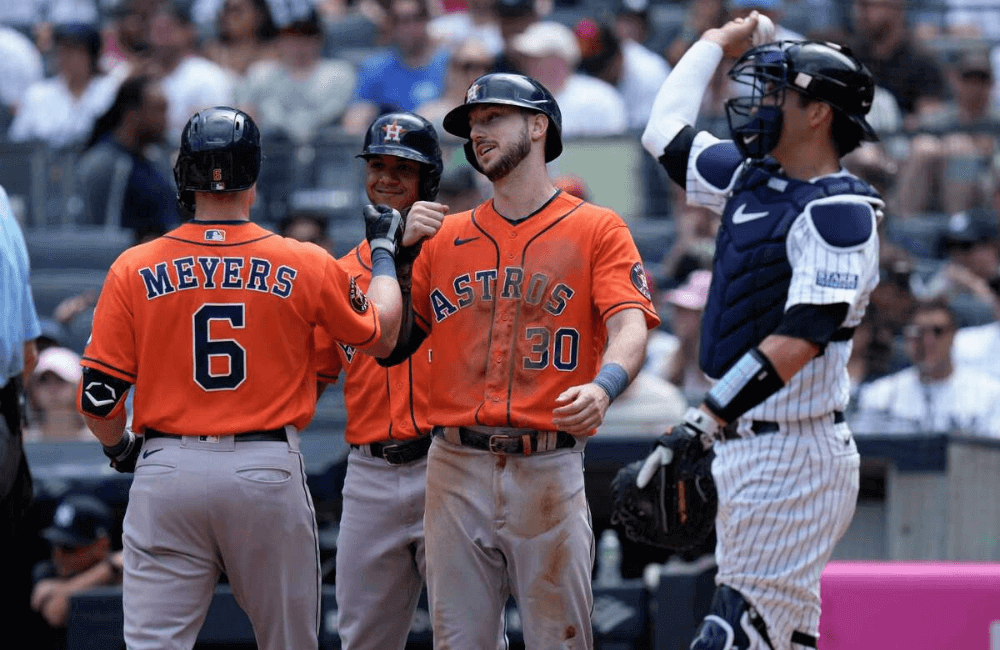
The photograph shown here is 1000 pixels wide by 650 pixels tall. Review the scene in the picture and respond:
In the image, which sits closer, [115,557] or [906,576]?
[906,576]

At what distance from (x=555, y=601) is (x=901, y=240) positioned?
5914 mm

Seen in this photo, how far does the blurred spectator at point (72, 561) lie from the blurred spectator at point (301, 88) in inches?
166

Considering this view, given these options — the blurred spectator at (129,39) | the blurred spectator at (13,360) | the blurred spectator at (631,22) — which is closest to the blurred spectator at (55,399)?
the blurred spectator at (13,360)

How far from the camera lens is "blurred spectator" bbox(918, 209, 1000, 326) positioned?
358 inches

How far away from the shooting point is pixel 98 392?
4.56 metres

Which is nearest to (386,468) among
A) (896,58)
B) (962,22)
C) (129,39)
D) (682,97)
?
(682,97)

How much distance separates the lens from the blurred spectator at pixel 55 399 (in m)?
7.83

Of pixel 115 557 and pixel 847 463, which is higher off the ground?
pixel 847 463

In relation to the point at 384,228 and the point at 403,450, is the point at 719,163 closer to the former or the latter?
the point at 384,228

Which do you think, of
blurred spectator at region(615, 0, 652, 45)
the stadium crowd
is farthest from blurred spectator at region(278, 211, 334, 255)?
blurred spectator at region(615, 0, 652, 45)

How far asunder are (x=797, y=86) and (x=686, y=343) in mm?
3908

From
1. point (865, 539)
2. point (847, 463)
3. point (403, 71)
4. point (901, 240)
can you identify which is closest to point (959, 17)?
point (901, 240)

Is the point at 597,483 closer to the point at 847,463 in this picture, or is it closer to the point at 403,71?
the point at 847,463

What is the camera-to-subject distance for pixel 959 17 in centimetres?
1227
